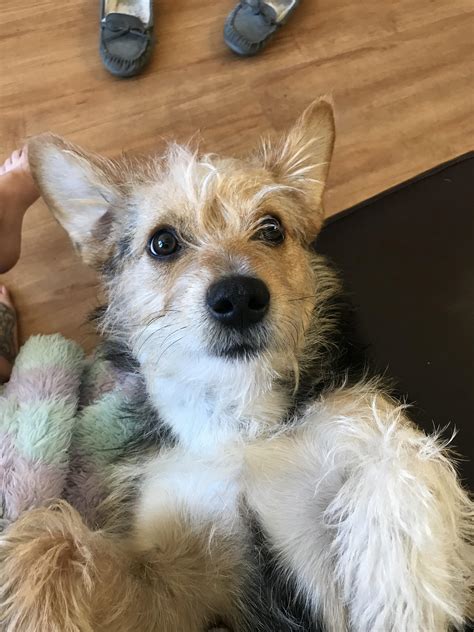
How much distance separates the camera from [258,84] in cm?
370

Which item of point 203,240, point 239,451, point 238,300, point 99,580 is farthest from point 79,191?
point 99,580

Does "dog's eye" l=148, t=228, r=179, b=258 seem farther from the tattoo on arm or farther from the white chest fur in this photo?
the tattoo on arm

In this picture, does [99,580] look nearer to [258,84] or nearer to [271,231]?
[271,231]

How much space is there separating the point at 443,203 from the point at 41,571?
2263mm

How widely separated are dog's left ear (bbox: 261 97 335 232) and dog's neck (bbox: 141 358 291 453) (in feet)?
2.34

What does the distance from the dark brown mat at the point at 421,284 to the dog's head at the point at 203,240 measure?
0.46 m

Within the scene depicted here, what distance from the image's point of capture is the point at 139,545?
2020 mm

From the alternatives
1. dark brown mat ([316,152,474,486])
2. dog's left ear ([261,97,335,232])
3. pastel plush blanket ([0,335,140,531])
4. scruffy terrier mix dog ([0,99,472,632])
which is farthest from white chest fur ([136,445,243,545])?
dog's left ear ([261,97,335,232])

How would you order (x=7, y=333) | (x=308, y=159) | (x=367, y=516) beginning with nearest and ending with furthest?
(x=367, y=516)
(x=308, y=159)
(x=7, y=333)

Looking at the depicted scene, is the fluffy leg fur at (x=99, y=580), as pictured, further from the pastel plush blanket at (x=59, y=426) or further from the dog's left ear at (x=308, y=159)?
the dog's left ear at (x=308, y=159)

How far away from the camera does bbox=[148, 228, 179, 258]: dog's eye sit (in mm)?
2164

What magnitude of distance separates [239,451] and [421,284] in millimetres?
1177

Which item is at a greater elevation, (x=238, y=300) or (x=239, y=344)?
(x=238, y=300)

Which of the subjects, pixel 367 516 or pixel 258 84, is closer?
pixel 367 516
